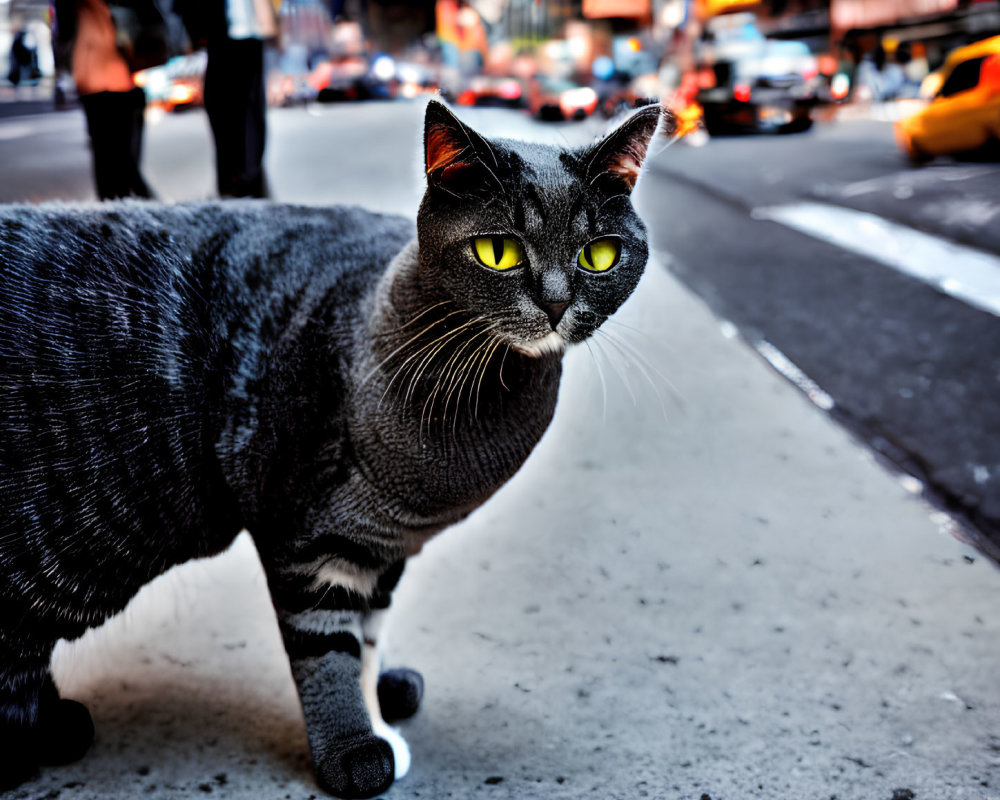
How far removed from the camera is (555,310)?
3.73 ft

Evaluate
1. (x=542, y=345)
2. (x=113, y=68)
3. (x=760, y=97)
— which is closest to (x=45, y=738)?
(x=542, y=345)

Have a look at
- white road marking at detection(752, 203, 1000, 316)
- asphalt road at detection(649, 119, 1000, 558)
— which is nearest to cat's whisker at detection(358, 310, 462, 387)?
asphalt road at detection(649, 119, 1000, 558)

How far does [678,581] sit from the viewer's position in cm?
194

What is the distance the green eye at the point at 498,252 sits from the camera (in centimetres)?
115

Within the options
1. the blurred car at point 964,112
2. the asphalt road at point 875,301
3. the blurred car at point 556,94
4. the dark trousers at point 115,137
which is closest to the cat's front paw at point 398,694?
the asphalt road at point 875,301

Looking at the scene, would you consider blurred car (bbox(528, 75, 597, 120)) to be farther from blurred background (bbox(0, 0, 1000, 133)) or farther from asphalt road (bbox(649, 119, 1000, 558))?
asphalt road (bbox(649, 119, 1000, 558))

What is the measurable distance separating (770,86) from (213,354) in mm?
12354

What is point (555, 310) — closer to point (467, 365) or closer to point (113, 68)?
point (467, 365)

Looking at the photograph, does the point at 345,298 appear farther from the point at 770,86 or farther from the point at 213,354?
the point at 770,86

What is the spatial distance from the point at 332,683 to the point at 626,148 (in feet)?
2.95

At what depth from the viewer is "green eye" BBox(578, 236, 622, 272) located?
3.87ft

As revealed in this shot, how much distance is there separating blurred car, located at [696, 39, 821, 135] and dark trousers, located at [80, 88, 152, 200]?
33.1ft

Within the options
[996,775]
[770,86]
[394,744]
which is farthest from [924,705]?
[770,86]

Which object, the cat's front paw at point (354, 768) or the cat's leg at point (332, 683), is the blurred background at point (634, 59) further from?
the cat's front paw at point (354, 768)
